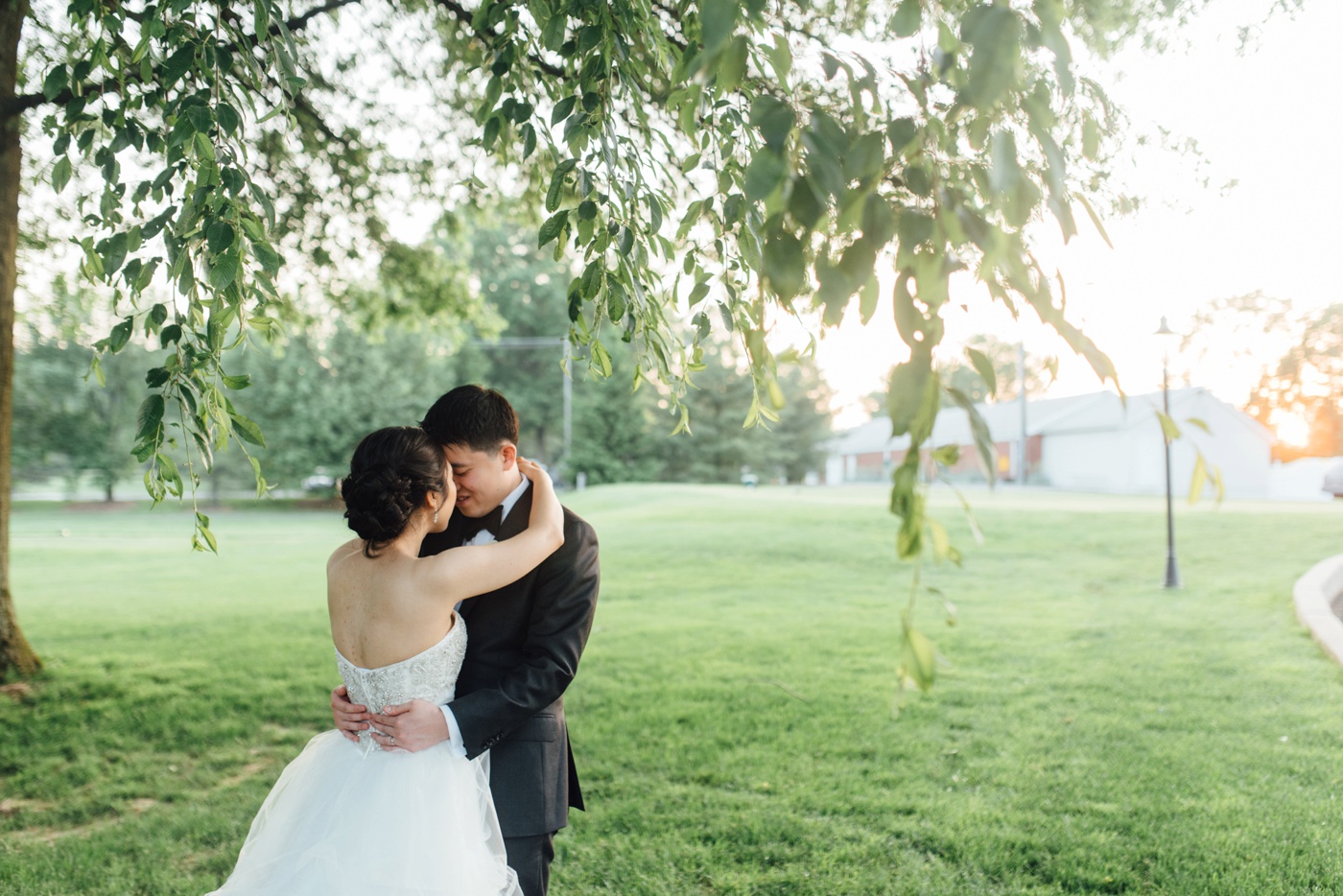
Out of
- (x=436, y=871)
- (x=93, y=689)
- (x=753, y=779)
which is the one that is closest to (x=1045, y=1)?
(x=436, y=871)

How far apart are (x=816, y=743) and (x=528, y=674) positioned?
12.9 ft

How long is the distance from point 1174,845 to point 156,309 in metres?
4.89

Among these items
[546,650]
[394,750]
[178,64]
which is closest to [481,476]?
[546,650]

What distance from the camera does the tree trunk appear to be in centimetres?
621

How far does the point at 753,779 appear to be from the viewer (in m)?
5.20

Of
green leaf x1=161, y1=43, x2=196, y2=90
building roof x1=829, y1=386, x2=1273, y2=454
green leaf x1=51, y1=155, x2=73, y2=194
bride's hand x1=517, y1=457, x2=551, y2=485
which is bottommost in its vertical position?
bride's hand x1=517, y1=457, x2=551, y2=485

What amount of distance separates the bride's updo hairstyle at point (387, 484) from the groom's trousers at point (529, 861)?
982 mm

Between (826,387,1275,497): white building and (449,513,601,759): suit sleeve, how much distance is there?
107 feet

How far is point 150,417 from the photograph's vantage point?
2531mm

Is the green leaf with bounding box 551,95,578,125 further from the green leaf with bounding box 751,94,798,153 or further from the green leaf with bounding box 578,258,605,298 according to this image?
the green leaf with bounding box 751,94,798,153

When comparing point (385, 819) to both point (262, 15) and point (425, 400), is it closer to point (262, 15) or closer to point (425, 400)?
point (262, 15)

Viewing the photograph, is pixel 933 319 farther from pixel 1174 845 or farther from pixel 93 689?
pixel 93 689

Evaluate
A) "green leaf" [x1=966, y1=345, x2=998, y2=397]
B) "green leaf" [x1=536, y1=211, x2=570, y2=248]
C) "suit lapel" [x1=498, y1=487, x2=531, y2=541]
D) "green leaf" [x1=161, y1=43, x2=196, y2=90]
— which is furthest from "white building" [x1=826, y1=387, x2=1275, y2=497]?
"green leaf" [x1=966, y1=345, x2=998, y2=397]

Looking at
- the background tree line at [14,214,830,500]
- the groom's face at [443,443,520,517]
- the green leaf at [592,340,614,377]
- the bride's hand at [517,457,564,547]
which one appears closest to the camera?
the bride's hand at [517,457,564,547]
